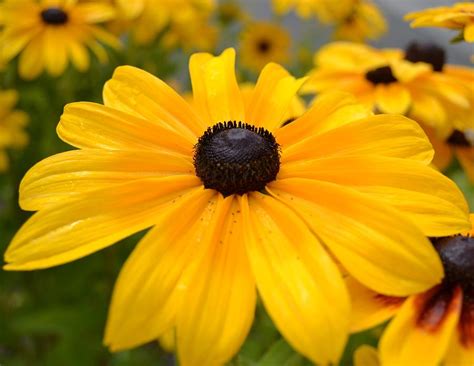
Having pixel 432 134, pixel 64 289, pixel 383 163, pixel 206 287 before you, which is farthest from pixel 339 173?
pixel 64 289

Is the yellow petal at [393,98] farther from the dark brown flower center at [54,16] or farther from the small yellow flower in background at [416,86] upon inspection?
the dark brown flower center at [54,16]

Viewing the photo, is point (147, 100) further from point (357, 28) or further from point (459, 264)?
point (357, 28)

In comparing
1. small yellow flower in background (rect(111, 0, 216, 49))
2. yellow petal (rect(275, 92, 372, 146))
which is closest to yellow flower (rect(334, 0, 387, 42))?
small yellow flower in background (rect(111, 0, 216, 49))

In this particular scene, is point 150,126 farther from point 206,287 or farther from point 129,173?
point 206,287

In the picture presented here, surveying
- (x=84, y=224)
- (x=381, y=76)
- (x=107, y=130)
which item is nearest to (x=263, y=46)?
(x=381, y=76)

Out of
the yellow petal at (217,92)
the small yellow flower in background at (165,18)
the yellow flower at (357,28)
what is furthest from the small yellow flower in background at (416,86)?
the yellow flower at (357,28)
